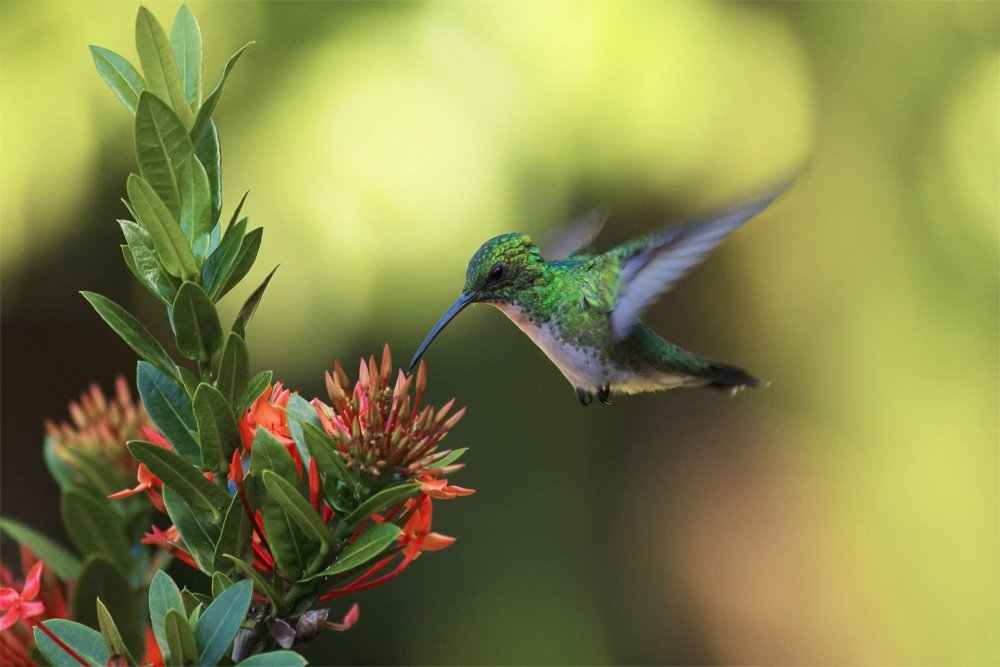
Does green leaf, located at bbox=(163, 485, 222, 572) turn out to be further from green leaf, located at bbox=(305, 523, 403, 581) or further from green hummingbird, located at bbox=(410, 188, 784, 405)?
green hummingbird, located at bbox=(410, 188, 784, 405)

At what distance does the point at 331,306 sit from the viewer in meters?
5.32

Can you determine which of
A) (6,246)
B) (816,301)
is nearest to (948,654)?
(816,301)

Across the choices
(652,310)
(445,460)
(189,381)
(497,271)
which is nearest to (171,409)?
(189,381)

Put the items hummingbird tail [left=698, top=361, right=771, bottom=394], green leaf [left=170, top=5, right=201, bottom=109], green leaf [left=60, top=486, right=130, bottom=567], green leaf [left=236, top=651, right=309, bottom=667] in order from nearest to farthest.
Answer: green leaf [left=236, top=651, right=309, bottom=667]
green leaf [left=170, top=5, right=201, bottom=109]
green leaf [left=60, top=486, right=130, bottom=567]
hummingbird tail [left=698, top=361, right=771, bottom=394]

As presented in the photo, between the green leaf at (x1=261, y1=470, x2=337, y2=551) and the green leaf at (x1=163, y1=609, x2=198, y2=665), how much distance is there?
137 millimetres

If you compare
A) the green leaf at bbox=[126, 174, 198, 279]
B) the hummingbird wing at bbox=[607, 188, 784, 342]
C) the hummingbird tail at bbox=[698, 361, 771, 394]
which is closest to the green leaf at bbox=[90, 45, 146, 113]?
the green leaf at bbox=[126, 174, 198, 279]

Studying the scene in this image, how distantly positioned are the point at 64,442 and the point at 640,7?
5160mm

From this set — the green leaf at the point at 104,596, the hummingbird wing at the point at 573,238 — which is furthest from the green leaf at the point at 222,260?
the hummingbird wing at the point at 573,238

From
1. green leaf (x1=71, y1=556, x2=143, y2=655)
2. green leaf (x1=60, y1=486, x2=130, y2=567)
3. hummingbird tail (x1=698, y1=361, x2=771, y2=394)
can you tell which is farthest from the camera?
hummingbird tail (x1=698, y1=361, x2=771, y2=394)

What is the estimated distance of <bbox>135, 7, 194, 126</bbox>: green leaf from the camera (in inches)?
42.4

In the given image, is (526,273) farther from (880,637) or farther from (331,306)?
(880,637)

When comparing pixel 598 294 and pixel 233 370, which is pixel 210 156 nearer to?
pixel 233 370

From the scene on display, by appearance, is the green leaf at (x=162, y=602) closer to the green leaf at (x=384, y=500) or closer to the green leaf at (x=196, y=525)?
the green leaf at (x=196, y=525)

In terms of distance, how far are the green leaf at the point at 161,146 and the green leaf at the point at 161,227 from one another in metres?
0.03
